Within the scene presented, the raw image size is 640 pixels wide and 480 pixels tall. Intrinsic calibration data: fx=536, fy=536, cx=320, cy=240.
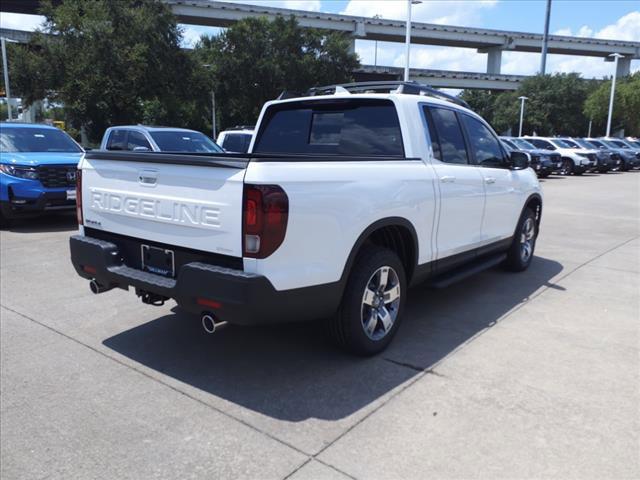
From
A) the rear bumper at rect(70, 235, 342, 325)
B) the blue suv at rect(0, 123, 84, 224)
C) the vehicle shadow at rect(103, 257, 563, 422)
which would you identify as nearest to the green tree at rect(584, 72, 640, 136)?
the blue suv at rect(0, 123, 84, 224)

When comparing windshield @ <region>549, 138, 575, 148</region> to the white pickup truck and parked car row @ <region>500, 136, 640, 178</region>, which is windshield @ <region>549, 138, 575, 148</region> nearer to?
parked car row @ <region>500, 136, 640, 178</region>

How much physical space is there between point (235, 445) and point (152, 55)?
28213 mm

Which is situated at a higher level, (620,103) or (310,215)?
(620,103)

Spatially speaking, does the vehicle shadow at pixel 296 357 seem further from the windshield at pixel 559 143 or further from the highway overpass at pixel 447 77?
the highway overpass at pixel 447 77

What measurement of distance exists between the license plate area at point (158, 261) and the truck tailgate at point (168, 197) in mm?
87

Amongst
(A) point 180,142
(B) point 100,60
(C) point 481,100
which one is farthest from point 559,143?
(C) point 481,100

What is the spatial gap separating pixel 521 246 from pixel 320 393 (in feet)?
13.5

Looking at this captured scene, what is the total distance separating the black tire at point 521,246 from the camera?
6.53 meters

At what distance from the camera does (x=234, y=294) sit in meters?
3.17

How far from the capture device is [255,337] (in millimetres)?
4535

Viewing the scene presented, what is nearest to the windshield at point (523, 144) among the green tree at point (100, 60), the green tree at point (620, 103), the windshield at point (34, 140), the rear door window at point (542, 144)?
the rear door window at point (542, 144)

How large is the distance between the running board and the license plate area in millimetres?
2276

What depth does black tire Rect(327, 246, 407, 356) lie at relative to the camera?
379cm

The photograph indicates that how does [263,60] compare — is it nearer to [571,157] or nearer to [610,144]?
[571,157]
